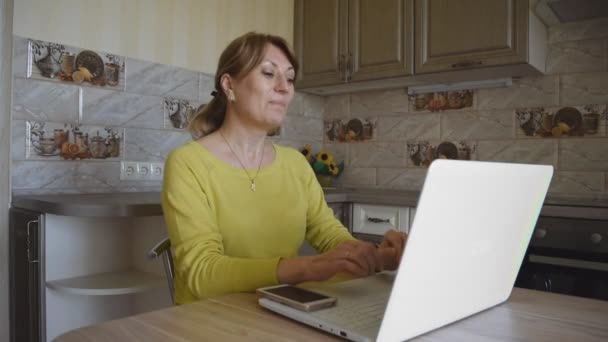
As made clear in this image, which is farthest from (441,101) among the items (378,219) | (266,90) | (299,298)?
(299,298)

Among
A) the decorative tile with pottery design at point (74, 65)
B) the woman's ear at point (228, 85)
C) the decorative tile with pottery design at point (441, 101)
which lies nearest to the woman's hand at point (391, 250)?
the woman's ear at point (228, 85)

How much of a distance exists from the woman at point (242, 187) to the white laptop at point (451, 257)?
220mm

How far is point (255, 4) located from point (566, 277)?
6.80 ft

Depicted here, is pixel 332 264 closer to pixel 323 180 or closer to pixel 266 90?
pixel 266 90

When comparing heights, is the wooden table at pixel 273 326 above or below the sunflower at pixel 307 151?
below

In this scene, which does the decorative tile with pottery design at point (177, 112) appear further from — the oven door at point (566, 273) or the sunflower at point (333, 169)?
the oven door at point (566, 273)

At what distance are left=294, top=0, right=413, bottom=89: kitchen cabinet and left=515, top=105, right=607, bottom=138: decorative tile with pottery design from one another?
620mm

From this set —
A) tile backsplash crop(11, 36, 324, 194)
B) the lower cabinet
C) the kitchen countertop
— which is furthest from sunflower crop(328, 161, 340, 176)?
the lower cabinet

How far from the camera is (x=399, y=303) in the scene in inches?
22.0

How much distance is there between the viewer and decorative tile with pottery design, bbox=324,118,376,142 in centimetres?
299

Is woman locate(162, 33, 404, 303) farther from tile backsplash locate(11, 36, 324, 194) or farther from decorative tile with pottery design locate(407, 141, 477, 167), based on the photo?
decorative tile with pottery design locate(407, 141, 477, 167)

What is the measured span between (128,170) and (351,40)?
A: 4.43 feet

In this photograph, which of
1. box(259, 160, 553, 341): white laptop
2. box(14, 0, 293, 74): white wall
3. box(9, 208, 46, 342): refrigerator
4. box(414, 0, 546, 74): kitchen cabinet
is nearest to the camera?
box(259, 160, 553, 341): white laptop

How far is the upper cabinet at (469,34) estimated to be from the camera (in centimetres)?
217
